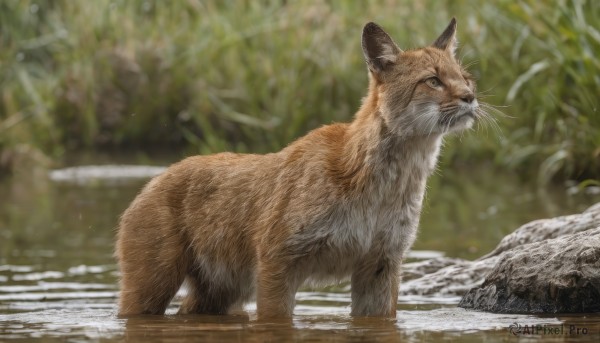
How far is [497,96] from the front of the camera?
49.8 feet

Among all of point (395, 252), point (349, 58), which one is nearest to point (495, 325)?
point (395, 252)

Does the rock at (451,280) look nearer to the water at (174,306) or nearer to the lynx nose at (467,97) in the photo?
the water at (174,306)

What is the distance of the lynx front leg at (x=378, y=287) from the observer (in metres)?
7.44

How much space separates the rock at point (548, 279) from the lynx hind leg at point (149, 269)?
1.82m

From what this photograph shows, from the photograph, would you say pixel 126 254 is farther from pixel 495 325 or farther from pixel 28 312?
pixel 495 325

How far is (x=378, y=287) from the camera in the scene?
293 inches

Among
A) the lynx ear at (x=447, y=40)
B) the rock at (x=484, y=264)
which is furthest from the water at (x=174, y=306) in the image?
the lynx ear at (x=447, y=40)

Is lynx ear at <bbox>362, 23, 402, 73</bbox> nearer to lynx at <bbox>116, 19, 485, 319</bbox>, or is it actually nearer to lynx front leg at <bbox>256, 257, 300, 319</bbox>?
lynx at <bbox>116, 19, 485, 319</bbox>

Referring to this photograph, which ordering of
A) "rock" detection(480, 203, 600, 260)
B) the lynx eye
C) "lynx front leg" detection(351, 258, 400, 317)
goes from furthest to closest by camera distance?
"rock" detection(480, 203, 600, 260), "lynx front leg" detection(351, 258, 400, 317), the lynx eye

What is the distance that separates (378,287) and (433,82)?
1208mm

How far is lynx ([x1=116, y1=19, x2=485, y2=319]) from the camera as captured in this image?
7.24m

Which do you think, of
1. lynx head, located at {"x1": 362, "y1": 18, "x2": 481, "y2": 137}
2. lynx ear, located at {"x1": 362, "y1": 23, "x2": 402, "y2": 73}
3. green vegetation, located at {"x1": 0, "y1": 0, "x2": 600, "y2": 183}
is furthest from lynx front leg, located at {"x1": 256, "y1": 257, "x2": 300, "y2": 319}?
green vegetation, located at {"x1": 0, "y1": 0, "x2": 600, "y2": 183}

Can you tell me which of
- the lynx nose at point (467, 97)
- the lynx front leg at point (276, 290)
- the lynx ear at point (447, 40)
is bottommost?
the lynx front leg at point (276, 290)

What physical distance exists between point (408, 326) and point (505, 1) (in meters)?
8.50
